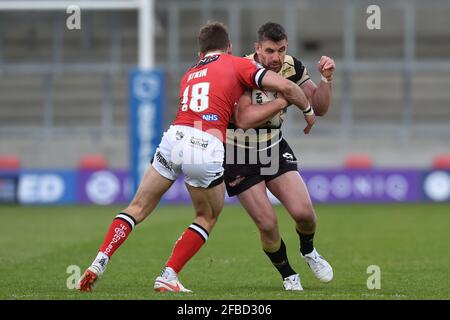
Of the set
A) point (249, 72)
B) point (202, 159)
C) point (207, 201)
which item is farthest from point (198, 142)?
point (249, 72)

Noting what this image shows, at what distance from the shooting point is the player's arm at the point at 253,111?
27.8 ft

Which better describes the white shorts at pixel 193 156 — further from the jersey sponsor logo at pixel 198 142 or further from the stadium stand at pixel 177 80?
the stadium stand at pixel 177 80

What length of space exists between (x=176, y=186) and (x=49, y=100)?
6501 millimetres

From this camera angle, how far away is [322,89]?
9094 mm

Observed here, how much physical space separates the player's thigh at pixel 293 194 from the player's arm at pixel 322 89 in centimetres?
68

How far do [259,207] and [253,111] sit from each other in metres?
0.92

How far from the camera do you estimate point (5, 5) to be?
21359 mm

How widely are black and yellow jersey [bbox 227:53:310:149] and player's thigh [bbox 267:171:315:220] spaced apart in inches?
14.2

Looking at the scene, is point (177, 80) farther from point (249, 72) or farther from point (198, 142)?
point (198, 142)
